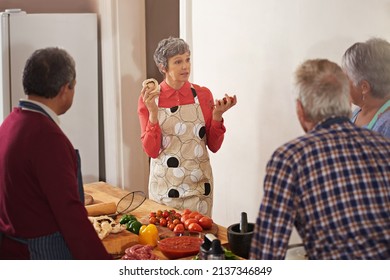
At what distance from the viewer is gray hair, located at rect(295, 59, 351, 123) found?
131 cm

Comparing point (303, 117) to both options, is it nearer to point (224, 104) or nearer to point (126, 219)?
point (224, 104)

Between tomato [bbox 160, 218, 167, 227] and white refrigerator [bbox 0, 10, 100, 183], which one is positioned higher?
white refrigerator [bbox 0, 10, 100, 183]

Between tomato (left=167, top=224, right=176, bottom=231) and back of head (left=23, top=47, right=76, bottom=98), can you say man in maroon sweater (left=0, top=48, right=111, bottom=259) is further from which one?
tomato (left=167, top=224, right=176, bottom=231)

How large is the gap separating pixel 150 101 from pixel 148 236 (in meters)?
0.38

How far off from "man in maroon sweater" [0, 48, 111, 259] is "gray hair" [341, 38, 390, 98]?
0.55 m

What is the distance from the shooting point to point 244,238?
5.33 ft

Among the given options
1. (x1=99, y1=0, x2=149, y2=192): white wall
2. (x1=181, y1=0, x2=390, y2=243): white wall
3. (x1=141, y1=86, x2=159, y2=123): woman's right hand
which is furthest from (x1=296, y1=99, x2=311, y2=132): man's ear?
(x1=99, y1=0, x2=149, y2=192): white wall

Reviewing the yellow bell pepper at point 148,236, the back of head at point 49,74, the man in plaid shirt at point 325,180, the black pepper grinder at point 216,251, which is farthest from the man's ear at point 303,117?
the yellow bell pepper at point 148,236

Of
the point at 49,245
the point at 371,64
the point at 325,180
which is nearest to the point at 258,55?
the point at 371,64

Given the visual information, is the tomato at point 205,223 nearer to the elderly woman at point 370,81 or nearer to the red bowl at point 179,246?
the red bowl at point 179,246

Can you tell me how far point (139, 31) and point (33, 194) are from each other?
128 centimetres

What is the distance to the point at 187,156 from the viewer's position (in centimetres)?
206

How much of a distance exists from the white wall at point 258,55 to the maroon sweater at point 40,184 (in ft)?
1.51
